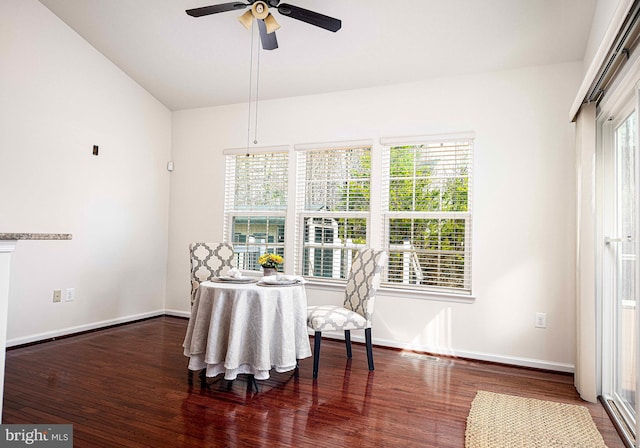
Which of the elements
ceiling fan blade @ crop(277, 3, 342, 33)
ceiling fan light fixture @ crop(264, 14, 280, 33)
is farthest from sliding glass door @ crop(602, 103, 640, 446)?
ceiling fan light fixture @ crop(264, 14, 280, 33)

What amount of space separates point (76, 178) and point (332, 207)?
106 inches

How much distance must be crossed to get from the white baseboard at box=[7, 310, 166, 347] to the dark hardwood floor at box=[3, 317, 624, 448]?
0.43 feet

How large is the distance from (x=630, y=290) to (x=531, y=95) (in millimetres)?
1918

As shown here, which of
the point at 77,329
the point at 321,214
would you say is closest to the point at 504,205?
the point at 321,214

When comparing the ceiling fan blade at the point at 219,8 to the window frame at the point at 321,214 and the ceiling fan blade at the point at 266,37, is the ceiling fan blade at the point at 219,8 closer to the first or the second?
the ceiling fan blade at the point at 266,37

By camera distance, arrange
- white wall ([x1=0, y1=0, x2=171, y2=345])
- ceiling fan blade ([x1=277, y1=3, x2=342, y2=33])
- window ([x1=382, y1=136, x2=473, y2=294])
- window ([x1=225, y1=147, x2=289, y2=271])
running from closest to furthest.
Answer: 1. ceiling fan blade ([x1=277, y1=3, x2=342, y2=33])
2. white wall ([x1=0, y1=0, x2=171, y2=345])
3. window ([x1=382, y1=136, x2=473, y2=294])
4. window ([x1=225, y1=147, x2=289, y2=271])

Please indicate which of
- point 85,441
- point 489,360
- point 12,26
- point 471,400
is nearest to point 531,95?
point 489,360

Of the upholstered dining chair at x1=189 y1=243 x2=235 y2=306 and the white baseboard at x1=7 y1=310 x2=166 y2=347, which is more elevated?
the upholstered dining chair at x1=189 y1=243 x2=235 y2=306

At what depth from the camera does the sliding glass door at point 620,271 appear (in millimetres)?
2529

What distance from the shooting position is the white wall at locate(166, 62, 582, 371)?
360 centimetres

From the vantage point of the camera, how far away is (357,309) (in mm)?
3648

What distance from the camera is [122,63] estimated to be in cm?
474

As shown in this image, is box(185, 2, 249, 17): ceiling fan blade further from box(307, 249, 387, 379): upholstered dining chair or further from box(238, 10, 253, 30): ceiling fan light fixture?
box(307, 249, 387, 379): upholstered dining chair

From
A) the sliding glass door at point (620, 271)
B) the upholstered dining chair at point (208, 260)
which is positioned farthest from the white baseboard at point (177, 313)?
Answer: the sliding glass door at point (620, 271)
